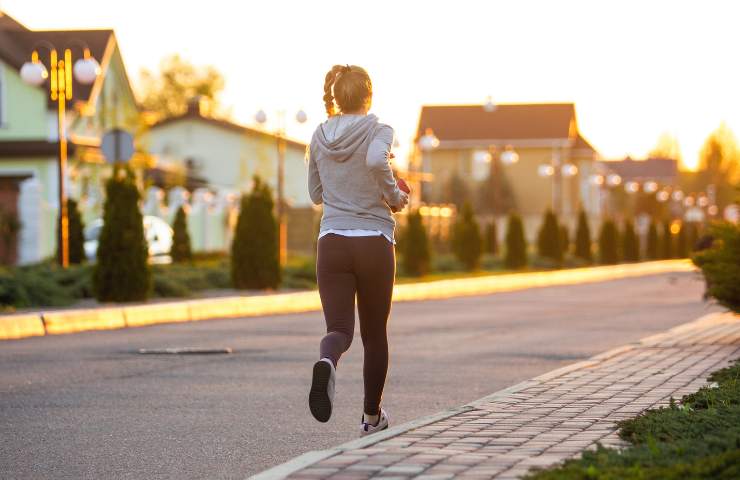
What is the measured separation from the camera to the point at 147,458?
7730mm

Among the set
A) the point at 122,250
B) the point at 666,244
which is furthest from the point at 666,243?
the point at 122,250

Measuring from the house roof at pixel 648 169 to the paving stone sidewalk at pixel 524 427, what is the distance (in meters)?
137

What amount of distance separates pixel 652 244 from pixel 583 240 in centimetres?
1580

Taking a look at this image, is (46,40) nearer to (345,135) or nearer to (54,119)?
(54,119)

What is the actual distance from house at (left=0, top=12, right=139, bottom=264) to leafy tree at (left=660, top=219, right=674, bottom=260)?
111 ft

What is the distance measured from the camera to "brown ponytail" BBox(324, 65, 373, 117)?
25.3ft

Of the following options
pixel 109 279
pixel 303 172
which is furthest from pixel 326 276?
pixel 303 172

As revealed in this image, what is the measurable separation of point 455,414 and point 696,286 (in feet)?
94.9

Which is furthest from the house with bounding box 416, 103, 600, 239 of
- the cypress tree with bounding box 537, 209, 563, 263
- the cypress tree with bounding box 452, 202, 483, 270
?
the cypress tree with bounding box 452, 202, 483, 270

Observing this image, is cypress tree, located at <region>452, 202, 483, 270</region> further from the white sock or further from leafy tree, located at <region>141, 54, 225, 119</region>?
leafy tree, located at <region>141, 54, 225, 119</region>

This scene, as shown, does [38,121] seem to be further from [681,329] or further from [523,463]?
[523,463]

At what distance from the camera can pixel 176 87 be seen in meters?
135

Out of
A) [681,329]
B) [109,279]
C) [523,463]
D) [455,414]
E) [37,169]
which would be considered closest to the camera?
[523,463]

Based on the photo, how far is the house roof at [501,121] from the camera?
3656 inches
